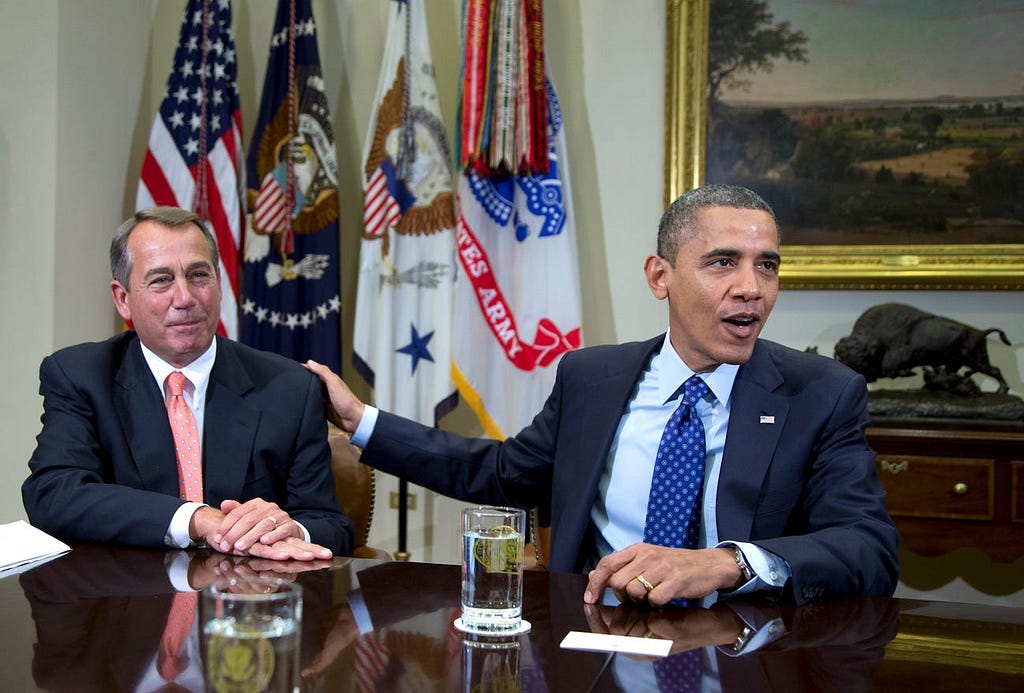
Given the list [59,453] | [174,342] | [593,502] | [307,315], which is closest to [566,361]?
[593,502]

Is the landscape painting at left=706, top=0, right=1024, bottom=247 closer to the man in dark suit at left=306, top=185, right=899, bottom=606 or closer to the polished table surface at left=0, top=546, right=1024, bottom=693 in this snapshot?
the man in dark suit at left=306, top=185, right=899, bottom=606

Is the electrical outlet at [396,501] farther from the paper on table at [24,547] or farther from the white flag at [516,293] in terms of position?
the paper on table at [24,547]

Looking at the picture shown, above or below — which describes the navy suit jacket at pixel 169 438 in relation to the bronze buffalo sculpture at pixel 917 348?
below

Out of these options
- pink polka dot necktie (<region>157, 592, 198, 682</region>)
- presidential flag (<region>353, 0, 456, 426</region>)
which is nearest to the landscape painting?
presidential flag (<region>353, 0, 456, 426</region>)

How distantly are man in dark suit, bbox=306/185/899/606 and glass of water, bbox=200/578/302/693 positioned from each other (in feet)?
3.18

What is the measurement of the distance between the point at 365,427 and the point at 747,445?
88 centimetres

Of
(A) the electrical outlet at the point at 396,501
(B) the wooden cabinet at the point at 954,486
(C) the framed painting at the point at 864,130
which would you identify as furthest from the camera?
(A) the electrical outlet at the point at 396,501

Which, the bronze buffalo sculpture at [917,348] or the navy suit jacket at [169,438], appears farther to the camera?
the bronze buffalo sculpture at [917,348]

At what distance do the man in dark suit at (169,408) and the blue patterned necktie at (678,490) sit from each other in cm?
69

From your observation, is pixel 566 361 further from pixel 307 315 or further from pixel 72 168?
pixel 72 168

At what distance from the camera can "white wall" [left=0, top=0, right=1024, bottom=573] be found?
4.44m

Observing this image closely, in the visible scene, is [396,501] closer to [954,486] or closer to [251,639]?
[954,486]

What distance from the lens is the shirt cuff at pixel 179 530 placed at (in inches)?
78.3

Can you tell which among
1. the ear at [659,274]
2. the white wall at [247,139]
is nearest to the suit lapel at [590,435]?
the ear at [659,274]
